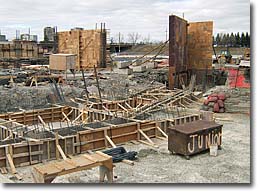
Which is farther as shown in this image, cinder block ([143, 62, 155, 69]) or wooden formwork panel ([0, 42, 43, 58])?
wooden formwork panel ([0, 42, 43, 58])

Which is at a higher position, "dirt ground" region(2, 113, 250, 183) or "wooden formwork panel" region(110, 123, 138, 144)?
"wooden formwork panel" region(110, 123, 138, 144)

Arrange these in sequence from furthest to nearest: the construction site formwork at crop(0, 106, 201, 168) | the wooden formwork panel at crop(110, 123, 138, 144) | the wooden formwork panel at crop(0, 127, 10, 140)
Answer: the wooden formwork panel at crop(0, 127, 10, 140)
the wooden formwork panel at crop(110, 123, 138, 144)
the construction site formwork at crop(0, 106, 201, 168)

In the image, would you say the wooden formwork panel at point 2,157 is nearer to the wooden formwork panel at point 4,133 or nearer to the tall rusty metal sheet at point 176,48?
the wooden formwork panel at point 4,133

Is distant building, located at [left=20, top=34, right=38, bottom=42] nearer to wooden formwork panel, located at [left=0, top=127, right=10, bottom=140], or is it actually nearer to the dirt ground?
wooden formwork panel, located at [left=0, top=127, right=10, bottom=140]

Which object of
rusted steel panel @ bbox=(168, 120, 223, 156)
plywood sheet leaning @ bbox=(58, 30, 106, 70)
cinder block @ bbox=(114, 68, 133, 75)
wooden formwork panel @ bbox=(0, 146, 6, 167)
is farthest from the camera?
plywood sheet leaning @ bbox=(58, 30, 106, 70)

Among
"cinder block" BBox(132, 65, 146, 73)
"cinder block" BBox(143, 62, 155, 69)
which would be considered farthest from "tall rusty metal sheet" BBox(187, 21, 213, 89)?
"cinder block" BBox(143, 62, 155, 69)

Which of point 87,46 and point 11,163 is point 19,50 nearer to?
point 87,46

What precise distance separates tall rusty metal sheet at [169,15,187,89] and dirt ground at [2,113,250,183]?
38.9ft

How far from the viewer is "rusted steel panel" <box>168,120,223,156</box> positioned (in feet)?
34.3

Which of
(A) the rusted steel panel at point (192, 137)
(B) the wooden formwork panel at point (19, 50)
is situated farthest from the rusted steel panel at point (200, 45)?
(B) the wooden formwork panel at point (19, 50)

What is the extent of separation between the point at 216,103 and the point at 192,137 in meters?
8.12

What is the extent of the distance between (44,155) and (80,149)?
1239 mm

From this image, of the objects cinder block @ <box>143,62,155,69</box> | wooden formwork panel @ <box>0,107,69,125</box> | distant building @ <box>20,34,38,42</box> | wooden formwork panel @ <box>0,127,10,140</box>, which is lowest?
wooden formwork panel @ <box>0,127,10,140</box>

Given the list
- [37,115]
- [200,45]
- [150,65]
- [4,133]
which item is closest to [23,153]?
[4,133]
